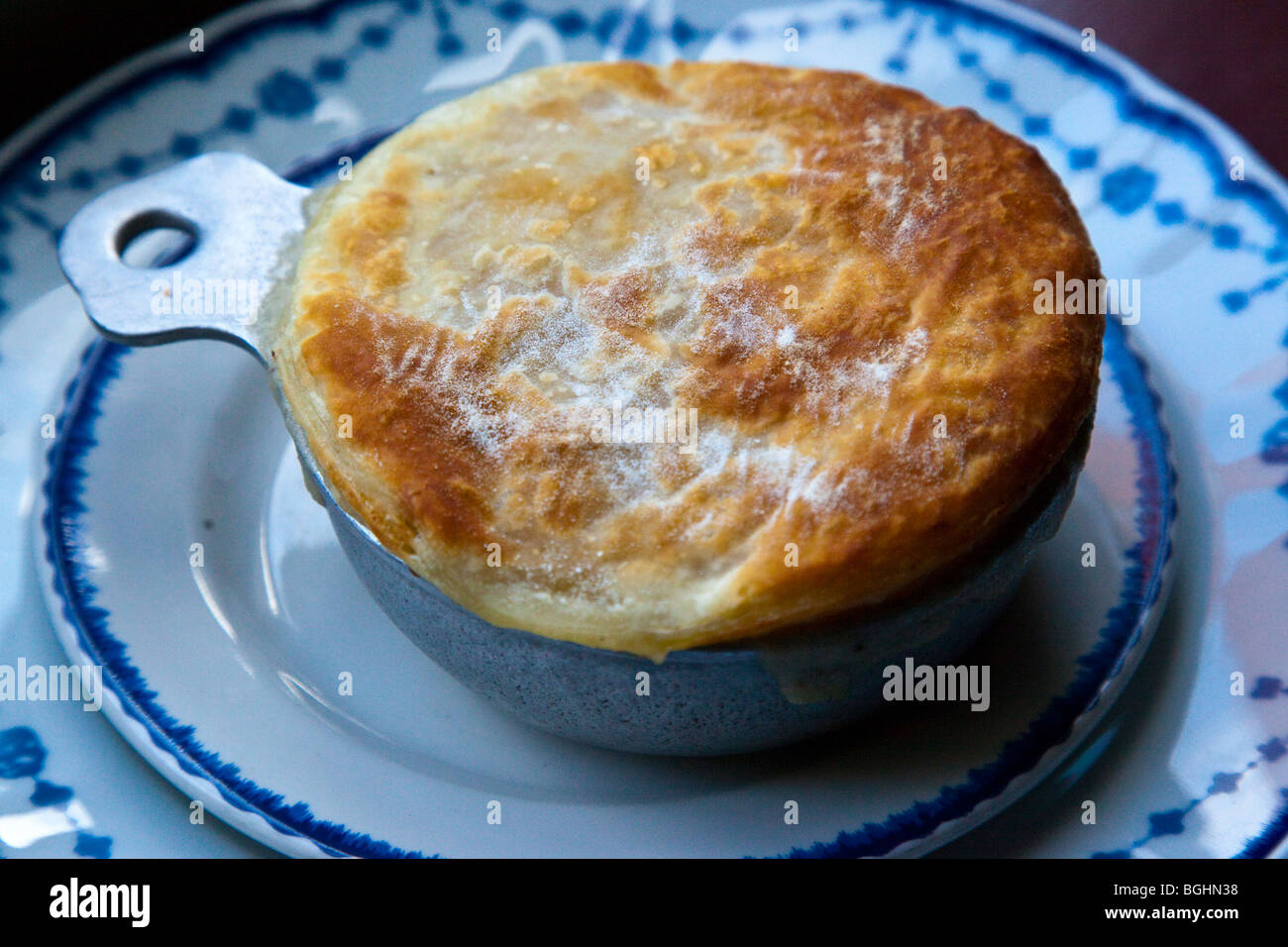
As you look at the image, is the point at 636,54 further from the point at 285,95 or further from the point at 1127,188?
the point at 1127,188

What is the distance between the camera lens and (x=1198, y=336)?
157 cm

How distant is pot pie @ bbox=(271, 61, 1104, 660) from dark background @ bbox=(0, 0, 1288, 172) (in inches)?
38.9

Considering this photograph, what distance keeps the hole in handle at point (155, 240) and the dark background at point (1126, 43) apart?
0.48m

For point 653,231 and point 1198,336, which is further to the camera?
point 1198,336

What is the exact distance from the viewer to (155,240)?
1.71m

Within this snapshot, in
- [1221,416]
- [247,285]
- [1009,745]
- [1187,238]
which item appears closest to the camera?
[1009,745]

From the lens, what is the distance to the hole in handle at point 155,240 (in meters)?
1.38

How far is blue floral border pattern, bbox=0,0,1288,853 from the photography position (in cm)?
166

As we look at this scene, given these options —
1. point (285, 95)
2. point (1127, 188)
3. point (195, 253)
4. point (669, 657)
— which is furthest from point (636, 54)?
point (669, 657)

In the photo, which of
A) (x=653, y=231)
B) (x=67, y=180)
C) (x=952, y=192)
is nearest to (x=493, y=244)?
(x=653, y=231)

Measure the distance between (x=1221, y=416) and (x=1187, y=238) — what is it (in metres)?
0.31

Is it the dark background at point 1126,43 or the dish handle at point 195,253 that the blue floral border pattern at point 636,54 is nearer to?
the dark background at point 1126,43

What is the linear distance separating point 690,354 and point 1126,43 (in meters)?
1.49
